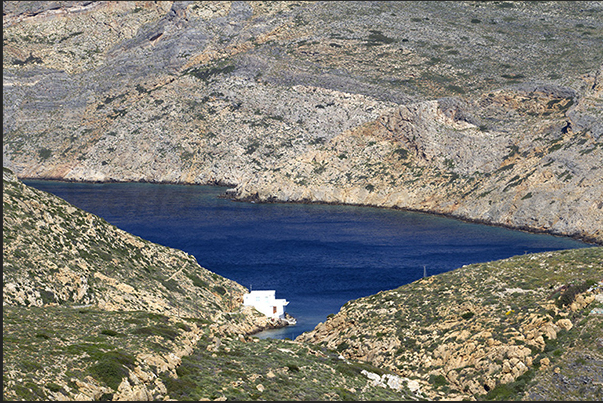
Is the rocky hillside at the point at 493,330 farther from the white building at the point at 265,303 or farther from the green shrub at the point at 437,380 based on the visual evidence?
the white building at the point at 265,303

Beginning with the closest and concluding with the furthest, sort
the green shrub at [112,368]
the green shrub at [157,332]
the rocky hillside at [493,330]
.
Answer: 1. the green shrub at [112,368]
2. the rocky hillside at [493,330]
3. the green shrub at [157,332]

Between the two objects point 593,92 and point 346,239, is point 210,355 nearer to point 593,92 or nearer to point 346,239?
point 346,239

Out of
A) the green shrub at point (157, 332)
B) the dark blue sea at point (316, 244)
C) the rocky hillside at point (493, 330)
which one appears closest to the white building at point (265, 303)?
the dark blue sea at point (316, 244)

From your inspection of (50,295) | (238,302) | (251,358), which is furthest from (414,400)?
(238,302)

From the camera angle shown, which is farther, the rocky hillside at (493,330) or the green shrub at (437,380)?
the green shrub at (437,380)

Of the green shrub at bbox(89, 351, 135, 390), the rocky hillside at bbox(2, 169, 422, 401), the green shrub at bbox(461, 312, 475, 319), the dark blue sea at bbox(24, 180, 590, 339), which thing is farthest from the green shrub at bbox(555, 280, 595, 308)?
the dark blue sea at bbox(24, 180, 590, 339)

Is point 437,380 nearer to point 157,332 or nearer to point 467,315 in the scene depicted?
point 467,315

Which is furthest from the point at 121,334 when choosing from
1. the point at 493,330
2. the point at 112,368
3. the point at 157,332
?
the point at 493,330
